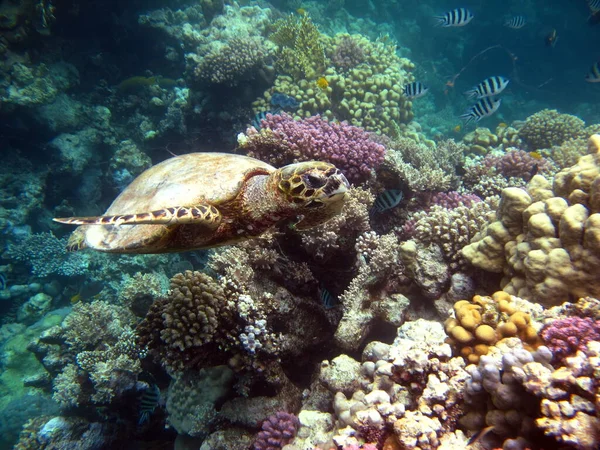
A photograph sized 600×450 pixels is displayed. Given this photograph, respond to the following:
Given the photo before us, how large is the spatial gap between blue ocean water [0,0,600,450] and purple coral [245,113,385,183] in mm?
36

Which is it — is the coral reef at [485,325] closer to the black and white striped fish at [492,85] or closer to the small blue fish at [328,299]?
the small blue fish at [328,299]

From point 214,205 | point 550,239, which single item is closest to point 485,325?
point 550,239

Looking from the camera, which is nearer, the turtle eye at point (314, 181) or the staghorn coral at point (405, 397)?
the staghorn coral at point (405, 397)

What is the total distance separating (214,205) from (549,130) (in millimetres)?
9472

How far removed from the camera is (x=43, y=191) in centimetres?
1016

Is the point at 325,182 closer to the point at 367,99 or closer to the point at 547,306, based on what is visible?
the point at 547,306

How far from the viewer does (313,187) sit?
2.43m

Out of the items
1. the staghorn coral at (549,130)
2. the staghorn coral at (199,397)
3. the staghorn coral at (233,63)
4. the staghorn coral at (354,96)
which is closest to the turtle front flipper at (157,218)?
the staghorn coral at (199,397)

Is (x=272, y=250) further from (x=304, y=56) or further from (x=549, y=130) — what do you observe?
(x=549, y=130)

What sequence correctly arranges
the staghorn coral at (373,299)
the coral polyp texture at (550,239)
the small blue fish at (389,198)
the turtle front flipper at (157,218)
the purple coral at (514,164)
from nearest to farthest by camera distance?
1. the turtle front flipper at (157,218)
2. the coral polyp texture at (550,239)
3. the staghorn coral at (373,299)
4. the small blue fish at (389,198)
5. the purple coral at (514,164)

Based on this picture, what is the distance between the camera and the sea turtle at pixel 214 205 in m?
2.42

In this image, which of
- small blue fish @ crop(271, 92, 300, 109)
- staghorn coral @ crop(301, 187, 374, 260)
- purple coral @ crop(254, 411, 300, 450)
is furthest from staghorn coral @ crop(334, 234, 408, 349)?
small blue fish @ crop(271, 92, 300, 109)

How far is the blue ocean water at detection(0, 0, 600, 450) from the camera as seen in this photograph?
238 cm

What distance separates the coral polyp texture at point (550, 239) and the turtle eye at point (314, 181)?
1.95 metres
